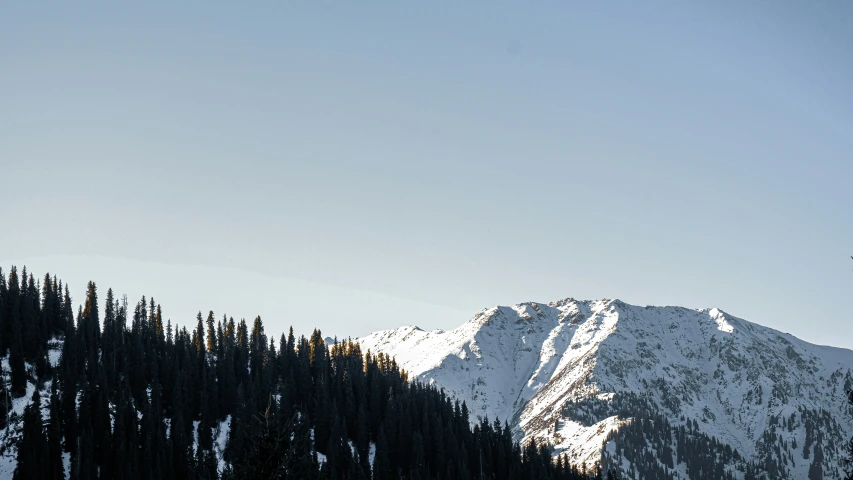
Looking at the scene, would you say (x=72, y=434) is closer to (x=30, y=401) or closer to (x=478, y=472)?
(x=30, y=401)

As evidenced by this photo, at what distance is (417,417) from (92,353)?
73.5 metres

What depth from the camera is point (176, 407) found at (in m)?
149

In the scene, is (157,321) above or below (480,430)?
above

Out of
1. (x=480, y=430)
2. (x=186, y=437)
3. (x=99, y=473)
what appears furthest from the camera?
(x=480, y=430)

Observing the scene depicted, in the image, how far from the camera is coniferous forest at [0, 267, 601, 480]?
4980 inches

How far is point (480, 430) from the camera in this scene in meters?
197

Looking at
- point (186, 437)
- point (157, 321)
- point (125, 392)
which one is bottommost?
point (186, 437)

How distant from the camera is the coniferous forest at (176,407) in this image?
126m

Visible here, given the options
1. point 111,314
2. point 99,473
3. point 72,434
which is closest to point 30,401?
point 72,434

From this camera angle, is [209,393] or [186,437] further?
[209,393]

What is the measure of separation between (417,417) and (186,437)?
59529mm

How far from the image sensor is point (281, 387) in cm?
17938

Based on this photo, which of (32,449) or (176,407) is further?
(176,407)

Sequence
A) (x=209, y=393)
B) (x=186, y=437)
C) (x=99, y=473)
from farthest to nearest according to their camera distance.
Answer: (x=209, y=393) < (x=186, y=437) < (x=99, y=473)
